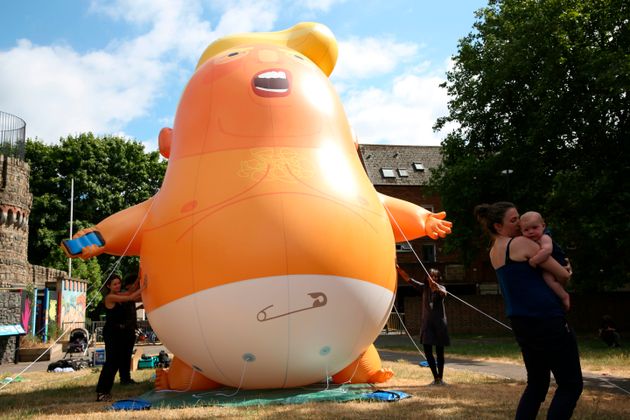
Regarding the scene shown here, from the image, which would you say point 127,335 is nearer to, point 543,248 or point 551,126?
point 543,248

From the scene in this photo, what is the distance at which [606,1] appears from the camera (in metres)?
18.7

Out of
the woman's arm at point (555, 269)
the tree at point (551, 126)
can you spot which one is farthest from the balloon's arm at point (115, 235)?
the tree at point (551, 126)

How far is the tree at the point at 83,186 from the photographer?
3472 centimetres

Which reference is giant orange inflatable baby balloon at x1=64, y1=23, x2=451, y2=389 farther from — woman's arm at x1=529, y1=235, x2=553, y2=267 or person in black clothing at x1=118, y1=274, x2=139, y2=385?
woman's arm at x1=529, y1=235, x2=553, y2=267

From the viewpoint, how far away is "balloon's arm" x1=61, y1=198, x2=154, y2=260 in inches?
275

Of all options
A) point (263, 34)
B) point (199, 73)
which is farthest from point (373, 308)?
point (263, 34)

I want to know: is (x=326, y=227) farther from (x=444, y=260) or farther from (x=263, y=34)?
(x=444, y=260)

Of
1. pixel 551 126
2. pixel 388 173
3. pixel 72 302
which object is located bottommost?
pixel 72 302

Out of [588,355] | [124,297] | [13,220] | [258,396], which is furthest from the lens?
[13,220]

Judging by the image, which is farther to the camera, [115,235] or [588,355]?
[588,355]

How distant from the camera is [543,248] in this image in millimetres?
3971

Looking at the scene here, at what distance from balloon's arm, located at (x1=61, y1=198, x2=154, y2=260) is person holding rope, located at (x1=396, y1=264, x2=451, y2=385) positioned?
3516 mm

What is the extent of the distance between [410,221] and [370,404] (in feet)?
9.00

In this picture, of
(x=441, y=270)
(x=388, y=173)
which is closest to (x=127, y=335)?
(x=441, y=270)
